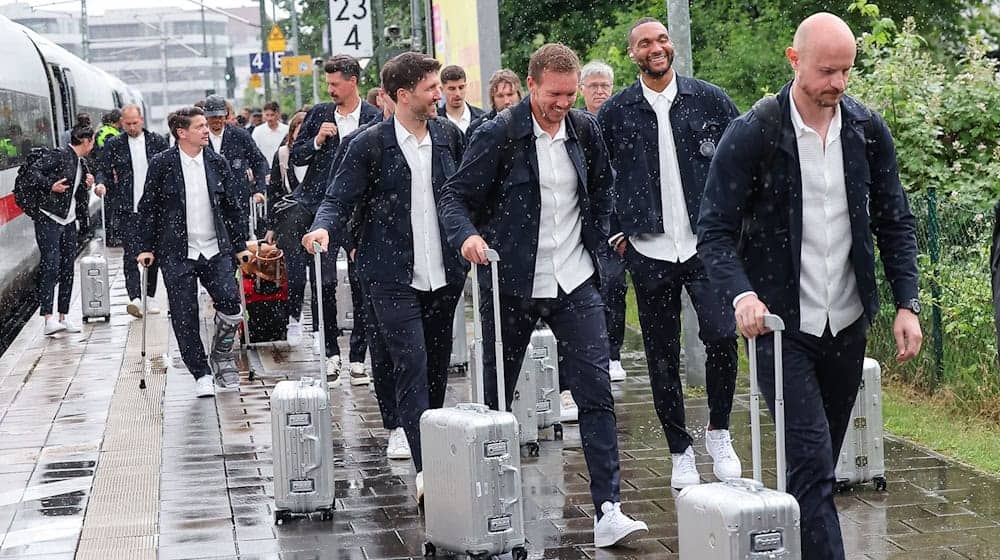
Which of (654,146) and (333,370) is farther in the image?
(333,370)

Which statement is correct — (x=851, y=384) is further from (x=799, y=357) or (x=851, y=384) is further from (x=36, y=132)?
(x=36, y=132)

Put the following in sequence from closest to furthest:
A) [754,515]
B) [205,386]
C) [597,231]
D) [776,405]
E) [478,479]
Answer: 1. [754,515]
2. [776,405]
3. [478,479]
4. [597,231]
5. [205,386]

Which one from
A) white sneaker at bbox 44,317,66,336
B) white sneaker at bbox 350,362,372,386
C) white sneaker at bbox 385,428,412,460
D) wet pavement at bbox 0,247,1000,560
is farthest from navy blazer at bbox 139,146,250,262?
white sneaker at bbox 44,317,66,336

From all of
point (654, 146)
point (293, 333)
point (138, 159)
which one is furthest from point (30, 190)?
point (654, 146)

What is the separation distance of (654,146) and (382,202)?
4.16ft

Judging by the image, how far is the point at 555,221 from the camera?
6711 millimetres

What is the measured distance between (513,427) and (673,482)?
1.53 m

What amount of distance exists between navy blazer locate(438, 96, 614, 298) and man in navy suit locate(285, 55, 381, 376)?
3.96 m

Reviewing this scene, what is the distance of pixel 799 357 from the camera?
16.8 feet

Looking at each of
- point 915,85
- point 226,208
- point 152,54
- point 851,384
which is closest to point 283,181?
point 226,208

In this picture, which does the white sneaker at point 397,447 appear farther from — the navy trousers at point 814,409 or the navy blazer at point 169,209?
the navy trousers at point 814,409

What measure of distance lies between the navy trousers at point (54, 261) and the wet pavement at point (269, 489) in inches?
154

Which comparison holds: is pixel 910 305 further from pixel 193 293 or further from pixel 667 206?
pixel 193 293

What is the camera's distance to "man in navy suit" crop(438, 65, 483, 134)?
10.2 m
